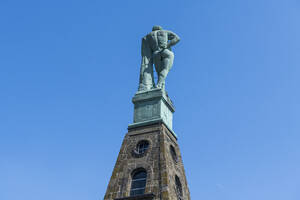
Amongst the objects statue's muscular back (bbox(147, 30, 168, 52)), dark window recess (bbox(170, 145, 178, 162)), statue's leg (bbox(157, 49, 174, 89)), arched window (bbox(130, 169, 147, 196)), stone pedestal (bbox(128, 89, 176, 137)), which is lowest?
arched window (bbox(130, 169, 147, 196))

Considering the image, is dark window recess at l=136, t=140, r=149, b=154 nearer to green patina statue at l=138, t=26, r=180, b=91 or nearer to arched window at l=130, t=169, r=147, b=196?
arched window at l=130, t=169, r=147, b=196

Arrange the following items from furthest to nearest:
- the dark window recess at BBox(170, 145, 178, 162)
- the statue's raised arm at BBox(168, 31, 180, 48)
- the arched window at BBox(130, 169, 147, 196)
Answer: the statue's raised arm at BBox(168, 31, 180, 48) < the dark window recess at BBox(170, 145, 178, 162) < the arched window at BBox(130, 169, 147, 196)

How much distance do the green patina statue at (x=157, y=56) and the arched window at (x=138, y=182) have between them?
6.72 meters

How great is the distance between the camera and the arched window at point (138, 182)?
20.0 metres

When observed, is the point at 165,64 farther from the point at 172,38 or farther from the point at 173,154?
the point at 173,154

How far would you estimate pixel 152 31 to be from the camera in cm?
2781

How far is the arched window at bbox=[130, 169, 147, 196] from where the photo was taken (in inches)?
786

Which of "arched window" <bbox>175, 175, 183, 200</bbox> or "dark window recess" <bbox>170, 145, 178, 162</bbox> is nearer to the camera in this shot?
"arched window" <bbox>175, 175, 183, 200</bbox>

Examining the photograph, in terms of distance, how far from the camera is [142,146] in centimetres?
2256

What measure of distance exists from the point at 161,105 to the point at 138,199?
703 cm

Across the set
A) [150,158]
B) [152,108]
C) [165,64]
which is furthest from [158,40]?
[150,158]

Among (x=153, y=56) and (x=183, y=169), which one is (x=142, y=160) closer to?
(x=183, y=169)

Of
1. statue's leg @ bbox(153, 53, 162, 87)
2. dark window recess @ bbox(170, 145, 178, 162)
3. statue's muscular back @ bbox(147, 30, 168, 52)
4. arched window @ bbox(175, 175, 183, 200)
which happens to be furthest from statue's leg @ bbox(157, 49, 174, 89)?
arched window @ bbox(175, 175, 183, 200)

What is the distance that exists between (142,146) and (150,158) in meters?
1.48
